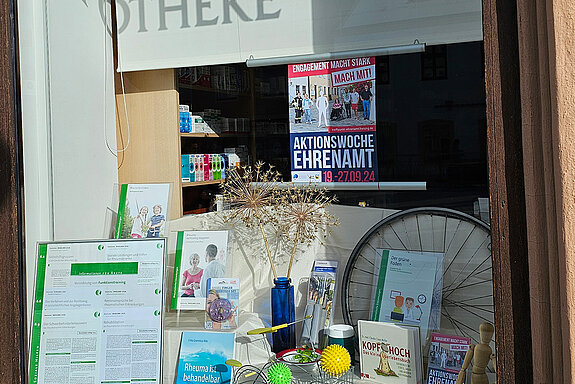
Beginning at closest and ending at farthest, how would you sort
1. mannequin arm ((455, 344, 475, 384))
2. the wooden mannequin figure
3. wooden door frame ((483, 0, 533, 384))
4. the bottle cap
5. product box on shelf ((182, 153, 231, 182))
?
wooden door frame ((483, 0, 533, 384)) → the wooden mannequin figure → mannequin arm ((455, 344, 475, 384)) → the bottle cap → product box on shelf ((182, 153, 231, 182))

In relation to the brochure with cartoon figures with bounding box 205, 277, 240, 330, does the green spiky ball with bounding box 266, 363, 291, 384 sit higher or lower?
lower

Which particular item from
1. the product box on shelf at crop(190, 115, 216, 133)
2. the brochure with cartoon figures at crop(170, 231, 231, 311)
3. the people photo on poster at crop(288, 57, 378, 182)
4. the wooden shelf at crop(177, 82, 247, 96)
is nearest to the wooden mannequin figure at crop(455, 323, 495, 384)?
the people photo on poster at crop(288, 57, 378, 182)

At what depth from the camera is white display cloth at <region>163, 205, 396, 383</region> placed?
2602mm

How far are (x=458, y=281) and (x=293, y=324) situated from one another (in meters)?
0.66

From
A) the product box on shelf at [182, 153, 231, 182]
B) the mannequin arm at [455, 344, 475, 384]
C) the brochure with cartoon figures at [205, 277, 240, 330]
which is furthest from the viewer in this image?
the product box on shelf at [182, 153, 231, 182]

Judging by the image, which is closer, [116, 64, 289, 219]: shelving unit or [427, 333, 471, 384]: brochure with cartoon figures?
[427, 333, 471, 384]: brochure with cartoon figures

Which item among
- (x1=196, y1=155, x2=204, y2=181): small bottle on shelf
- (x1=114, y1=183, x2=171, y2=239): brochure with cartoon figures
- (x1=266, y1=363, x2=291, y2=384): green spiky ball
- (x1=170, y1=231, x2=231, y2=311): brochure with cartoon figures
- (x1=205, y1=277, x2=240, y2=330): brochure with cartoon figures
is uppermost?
(x1=196, y1=155, x2=204, y2=181): small bottle on shelf

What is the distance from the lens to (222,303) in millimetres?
2682

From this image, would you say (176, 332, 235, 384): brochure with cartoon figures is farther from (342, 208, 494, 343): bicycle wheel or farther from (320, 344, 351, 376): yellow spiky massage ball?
(342, 208, 494, 343): bicycle wheel

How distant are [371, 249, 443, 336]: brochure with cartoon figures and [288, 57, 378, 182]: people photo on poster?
350 millimetres

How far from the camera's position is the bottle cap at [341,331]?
2518 millimetres

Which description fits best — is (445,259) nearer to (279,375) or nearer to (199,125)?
(279,375)

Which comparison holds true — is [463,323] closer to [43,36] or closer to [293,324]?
[293,324]

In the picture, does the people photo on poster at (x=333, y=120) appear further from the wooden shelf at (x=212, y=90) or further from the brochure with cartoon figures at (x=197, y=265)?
the brochure with cartoon figures at (x=197, y=265)
